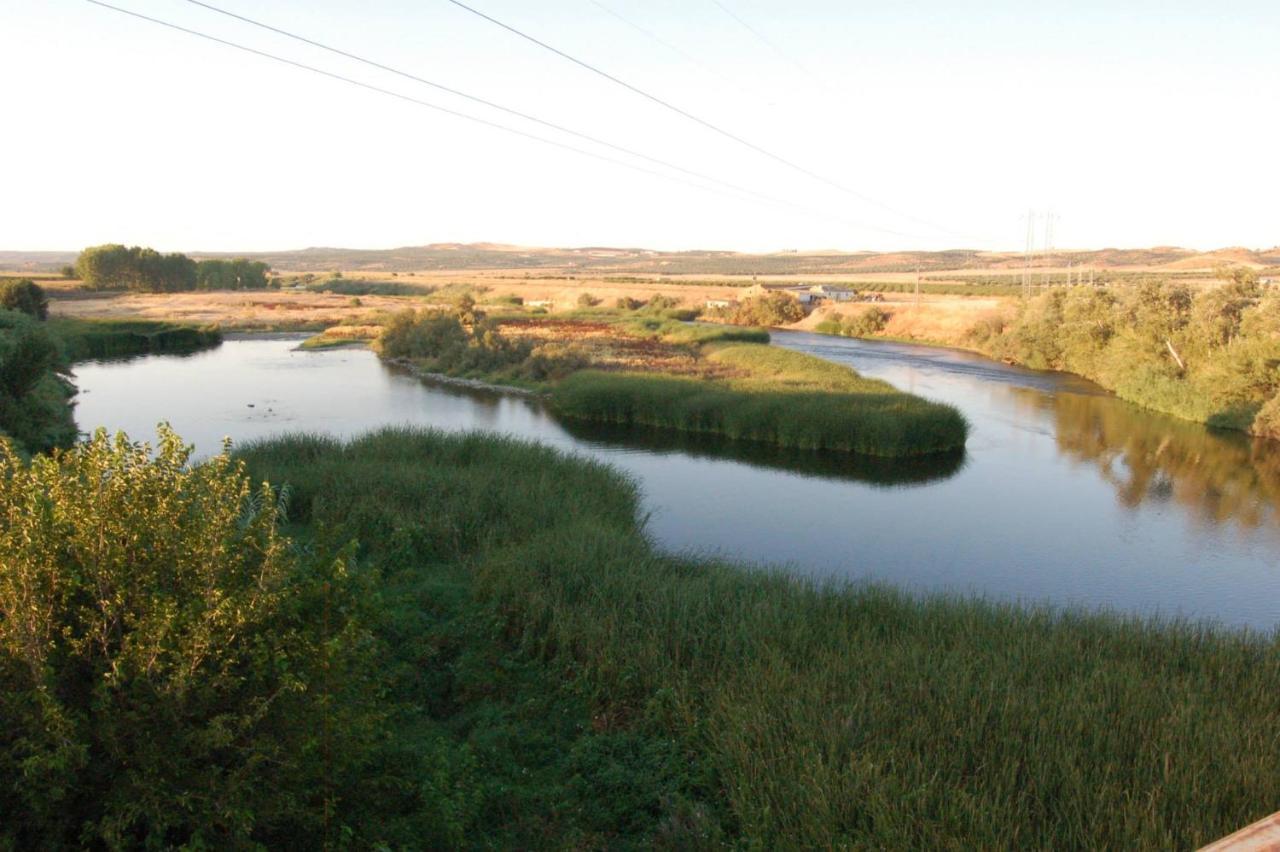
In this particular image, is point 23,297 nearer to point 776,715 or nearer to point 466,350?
point 466,350

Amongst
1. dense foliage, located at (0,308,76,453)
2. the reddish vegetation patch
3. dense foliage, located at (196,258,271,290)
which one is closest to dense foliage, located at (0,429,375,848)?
dense foliage, located at (0,308,76,453)

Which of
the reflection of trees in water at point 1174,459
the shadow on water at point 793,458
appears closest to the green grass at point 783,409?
the shadow on water at point 793,458

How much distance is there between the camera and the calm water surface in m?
15.1

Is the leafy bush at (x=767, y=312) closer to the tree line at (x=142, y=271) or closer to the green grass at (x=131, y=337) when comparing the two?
the green grass at (x=131, y=337)

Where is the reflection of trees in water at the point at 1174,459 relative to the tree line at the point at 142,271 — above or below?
below

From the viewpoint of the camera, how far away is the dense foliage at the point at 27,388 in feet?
46.0

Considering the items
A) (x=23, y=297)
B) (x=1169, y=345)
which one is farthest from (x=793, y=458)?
(x=23, y=297)

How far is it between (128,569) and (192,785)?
1154 millimetres

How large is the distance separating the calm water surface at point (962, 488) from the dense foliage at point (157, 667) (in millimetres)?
9441

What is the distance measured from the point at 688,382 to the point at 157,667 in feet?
87.9

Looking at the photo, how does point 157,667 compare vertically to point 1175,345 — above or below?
below

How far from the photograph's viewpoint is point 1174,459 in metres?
24.1

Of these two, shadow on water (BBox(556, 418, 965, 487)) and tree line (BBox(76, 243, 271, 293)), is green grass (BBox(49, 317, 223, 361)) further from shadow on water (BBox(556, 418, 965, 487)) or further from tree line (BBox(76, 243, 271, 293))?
shadow on water (BBox(556, 418, 965, 487))

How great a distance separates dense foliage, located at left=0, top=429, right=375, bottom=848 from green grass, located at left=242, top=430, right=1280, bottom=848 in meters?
0.70
